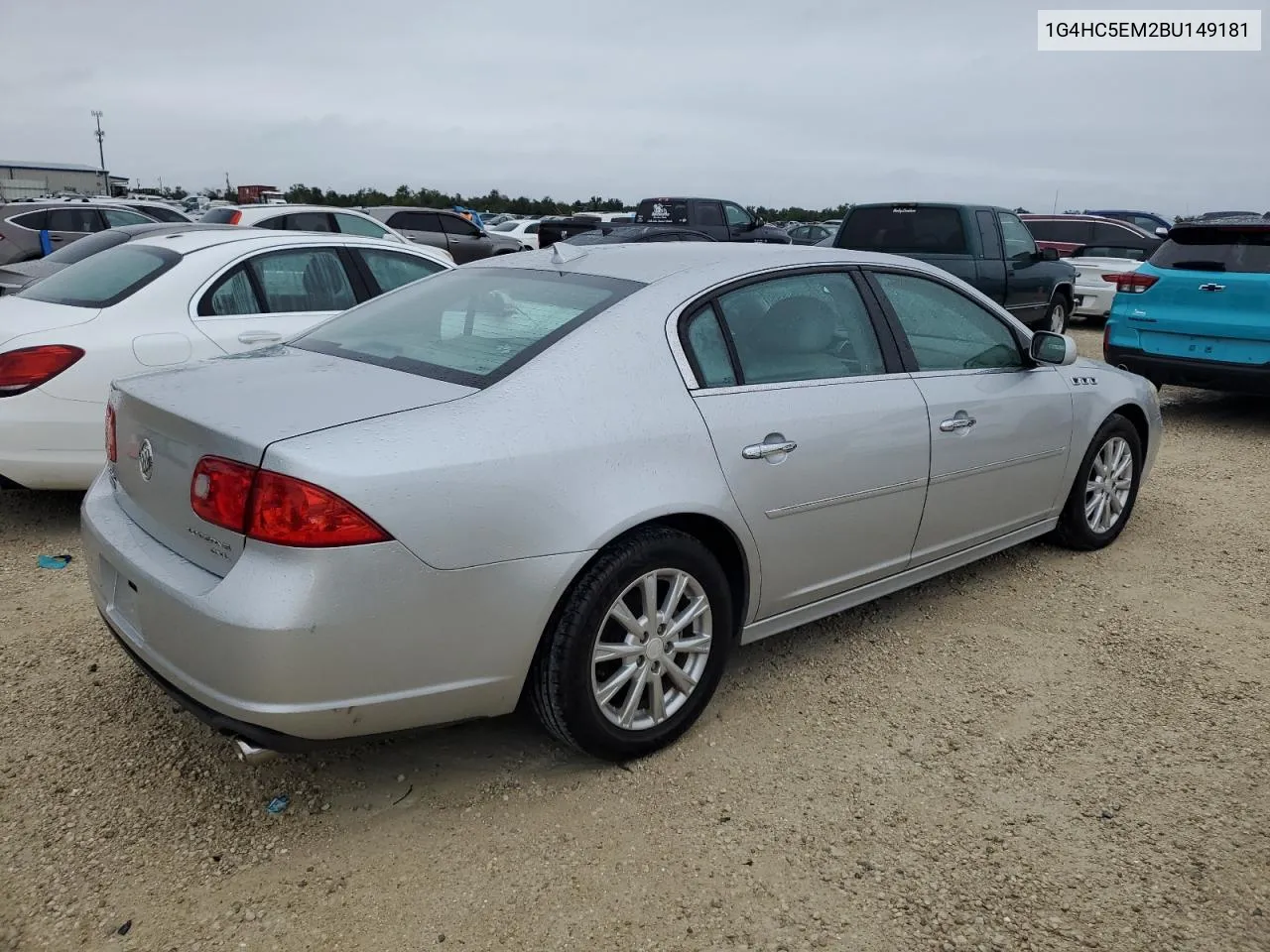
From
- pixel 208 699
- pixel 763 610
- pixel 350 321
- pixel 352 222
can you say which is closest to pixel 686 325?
pixel 763 610

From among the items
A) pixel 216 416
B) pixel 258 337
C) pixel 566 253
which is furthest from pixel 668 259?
pixel 258 337

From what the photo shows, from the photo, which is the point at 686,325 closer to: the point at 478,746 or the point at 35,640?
the point at 478,746

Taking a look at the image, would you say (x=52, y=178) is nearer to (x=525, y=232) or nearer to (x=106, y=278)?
(x=525, y=232)

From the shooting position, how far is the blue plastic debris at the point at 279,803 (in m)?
2.75

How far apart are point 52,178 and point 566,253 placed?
7639 centimetres

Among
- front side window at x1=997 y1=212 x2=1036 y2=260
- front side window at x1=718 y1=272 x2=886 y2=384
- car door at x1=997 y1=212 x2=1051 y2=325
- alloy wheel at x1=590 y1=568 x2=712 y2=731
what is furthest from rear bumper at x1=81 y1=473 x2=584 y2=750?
front side window at x1=997 y1=212 x2=1036 y2=260

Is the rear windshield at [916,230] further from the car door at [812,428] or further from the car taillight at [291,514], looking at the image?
the car taillight at [291,514]

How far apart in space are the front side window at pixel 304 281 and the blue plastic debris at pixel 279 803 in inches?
130

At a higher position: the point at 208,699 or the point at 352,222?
the point at 352,222

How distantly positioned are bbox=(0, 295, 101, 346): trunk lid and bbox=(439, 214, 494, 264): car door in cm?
1262

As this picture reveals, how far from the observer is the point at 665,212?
57.0 ft

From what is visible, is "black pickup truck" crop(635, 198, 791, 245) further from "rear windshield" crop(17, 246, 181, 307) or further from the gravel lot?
the gravel lot

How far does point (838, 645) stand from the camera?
3848 millimetres

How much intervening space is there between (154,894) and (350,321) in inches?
76.5
